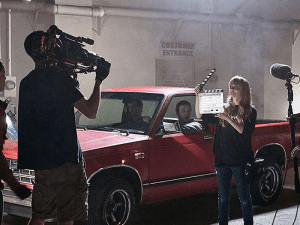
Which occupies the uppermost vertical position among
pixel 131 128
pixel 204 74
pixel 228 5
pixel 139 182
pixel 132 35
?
pixel 228 5

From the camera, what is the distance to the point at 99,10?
12.1m

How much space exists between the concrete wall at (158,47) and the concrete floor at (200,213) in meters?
5.34

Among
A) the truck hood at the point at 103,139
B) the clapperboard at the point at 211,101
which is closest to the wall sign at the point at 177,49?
the truck hood at the point at 103,139

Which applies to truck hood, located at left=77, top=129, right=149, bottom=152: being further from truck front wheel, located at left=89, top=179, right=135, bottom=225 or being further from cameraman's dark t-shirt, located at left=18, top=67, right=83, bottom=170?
cameraman's dark t-shirt, located at left=18, top=67, right=83, bottom=170

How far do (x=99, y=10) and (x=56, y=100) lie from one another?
8923 millimetres

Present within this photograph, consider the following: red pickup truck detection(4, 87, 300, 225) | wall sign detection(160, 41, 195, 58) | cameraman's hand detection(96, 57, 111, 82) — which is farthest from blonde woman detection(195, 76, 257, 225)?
wall sign detection(160, 41, 195, 58)

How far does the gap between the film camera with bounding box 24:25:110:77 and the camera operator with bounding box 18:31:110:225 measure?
0.05 metres

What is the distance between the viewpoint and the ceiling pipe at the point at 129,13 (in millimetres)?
11227

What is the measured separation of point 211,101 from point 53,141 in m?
2.22

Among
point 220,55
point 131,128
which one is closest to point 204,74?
point 220,55

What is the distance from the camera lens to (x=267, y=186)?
7.07 m

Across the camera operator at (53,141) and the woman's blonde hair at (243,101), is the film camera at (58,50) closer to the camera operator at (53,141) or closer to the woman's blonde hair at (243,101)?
the camera operator at (53,141)

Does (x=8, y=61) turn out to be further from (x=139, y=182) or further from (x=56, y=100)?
(x=56, y=100)

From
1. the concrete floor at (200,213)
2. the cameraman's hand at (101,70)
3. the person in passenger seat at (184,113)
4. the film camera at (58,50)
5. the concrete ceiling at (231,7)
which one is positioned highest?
the concrete ceiling at (231,7)
